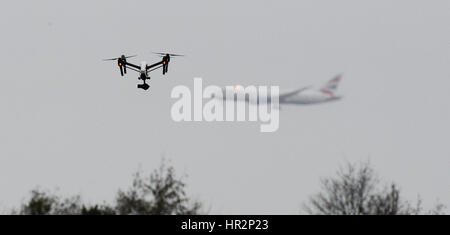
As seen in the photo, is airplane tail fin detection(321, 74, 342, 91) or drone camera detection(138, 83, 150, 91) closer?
drone camera detection(138, 83, 150, 91)

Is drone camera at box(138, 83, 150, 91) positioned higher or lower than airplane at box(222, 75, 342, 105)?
lower

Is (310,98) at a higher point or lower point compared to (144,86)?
higher

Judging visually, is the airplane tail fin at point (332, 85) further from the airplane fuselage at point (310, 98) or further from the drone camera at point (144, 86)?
the drone camera at point (144, 86)

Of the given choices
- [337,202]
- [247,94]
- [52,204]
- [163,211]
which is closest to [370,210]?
[337,202]

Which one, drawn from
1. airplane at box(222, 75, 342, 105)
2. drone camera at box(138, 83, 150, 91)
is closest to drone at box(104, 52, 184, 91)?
drone camera at box(138, 83, 150, 91)

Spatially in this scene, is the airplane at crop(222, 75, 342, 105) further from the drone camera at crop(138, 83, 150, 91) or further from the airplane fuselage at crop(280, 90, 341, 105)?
the drone camera at crop(138, 83, 150, 91)

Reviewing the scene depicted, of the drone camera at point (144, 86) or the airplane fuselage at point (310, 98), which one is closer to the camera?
the drone camera at point (144, 86)

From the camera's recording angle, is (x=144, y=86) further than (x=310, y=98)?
No

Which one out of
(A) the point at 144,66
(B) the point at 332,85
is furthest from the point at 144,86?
(B) the point at 332,85

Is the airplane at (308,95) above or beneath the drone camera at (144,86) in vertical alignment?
above

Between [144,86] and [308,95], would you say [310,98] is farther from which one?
[144,86]

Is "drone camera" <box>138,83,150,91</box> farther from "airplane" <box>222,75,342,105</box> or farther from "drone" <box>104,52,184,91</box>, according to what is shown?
"airplane" <box>222,75,342,105</box>

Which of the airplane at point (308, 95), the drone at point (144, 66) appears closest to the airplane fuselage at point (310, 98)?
→ the airplane at point (308, 95)
